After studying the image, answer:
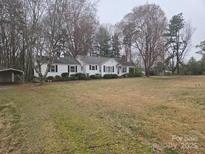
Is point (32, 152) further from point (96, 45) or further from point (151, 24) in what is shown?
point (96, 45)

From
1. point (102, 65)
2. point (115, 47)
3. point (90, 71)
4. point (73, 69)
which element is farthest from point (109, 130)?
point (115, 47)

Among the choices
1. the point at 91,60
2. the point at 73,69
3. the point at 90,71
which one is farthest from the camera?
the point at 91,60

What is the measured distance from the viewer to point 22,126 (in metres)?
9.38

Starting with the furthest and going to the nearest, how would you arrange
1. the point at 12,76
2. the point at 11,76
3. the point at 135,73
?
the point at 135,73 → the point at 11,76 → the point at 12,76

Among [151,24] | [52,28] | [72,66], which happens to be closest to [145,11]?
[151,24]

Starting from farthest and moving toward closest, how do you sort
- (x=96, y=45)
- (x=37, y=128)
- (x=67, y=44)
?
(x=96, y=45) < (x=67, y=44) < (x=37, y=128)

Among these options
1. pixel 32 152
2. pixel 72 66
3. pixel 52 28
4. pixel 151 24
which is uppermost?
pixel 151 24

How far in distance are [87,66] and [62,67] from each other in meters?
5.57

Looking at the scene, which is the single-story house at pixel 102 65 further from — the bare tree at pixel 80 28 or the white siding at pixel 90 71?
the bare tree at pixel 80 28

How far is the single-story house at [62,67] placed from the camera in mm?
41812

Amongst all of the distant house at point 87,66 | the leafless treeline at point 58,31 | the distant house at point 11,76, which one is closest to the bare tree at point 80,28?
the leafless treeline at point 58,31

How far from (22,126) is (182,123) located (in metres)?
5.32

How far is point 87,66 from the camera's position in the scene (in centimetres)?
4778

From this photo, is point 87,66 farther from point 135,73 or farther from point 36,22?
point 36,22
